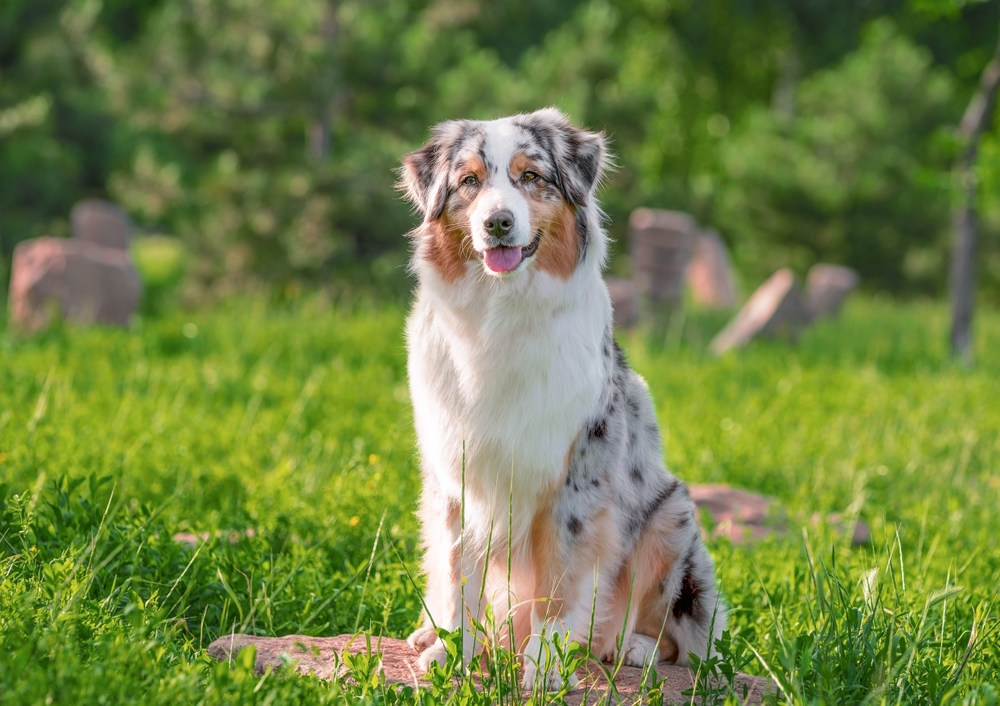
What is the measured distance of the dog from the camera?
3.25m

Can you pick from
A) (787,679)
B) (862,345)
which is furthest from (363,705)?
(862,345)

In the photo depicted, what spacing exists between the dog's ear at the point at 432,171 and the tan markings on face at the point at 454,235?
53 millimetres

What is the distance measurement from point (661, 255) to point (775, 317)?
1776mm

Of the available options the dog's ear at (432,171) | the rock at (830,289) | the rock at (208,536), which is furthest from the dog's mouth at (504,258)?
the rock at (830,289)

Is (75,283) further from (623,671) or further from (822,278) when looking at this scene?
(822,278)

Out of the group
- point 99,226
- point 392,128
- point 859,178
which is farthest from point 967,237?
point 99,226

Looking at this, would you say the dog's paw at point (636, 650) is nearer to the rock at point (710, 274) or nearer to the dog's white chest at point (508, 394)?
the dog's white chest at point (508, 394)

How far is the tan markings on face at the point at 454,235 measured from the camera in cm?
331

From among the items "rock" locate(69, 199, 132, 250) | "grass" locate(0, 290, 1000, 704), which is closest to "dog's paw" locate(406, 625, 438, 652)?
"grass" locate(0, 290, 1000, 704)

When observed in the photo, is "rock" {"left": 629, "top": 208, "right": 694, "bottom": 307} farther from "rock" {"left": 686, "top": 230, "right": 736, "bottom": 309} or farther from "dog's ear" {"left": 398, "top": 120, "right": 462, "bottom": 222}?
"dog's ear" {"left": 398, "top": 120, "right": 462, "bottom": 222}

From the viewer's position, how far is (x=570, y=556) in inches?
129

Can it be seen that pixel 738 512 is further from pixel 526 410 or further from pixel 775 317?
pixel 775 317

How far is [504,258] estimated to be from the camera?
3.24 m

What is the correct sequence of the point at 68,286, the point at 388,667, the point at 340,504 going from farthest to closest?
1. the point at 68,286
2. the point at 340,504
3. the point at 388,667
